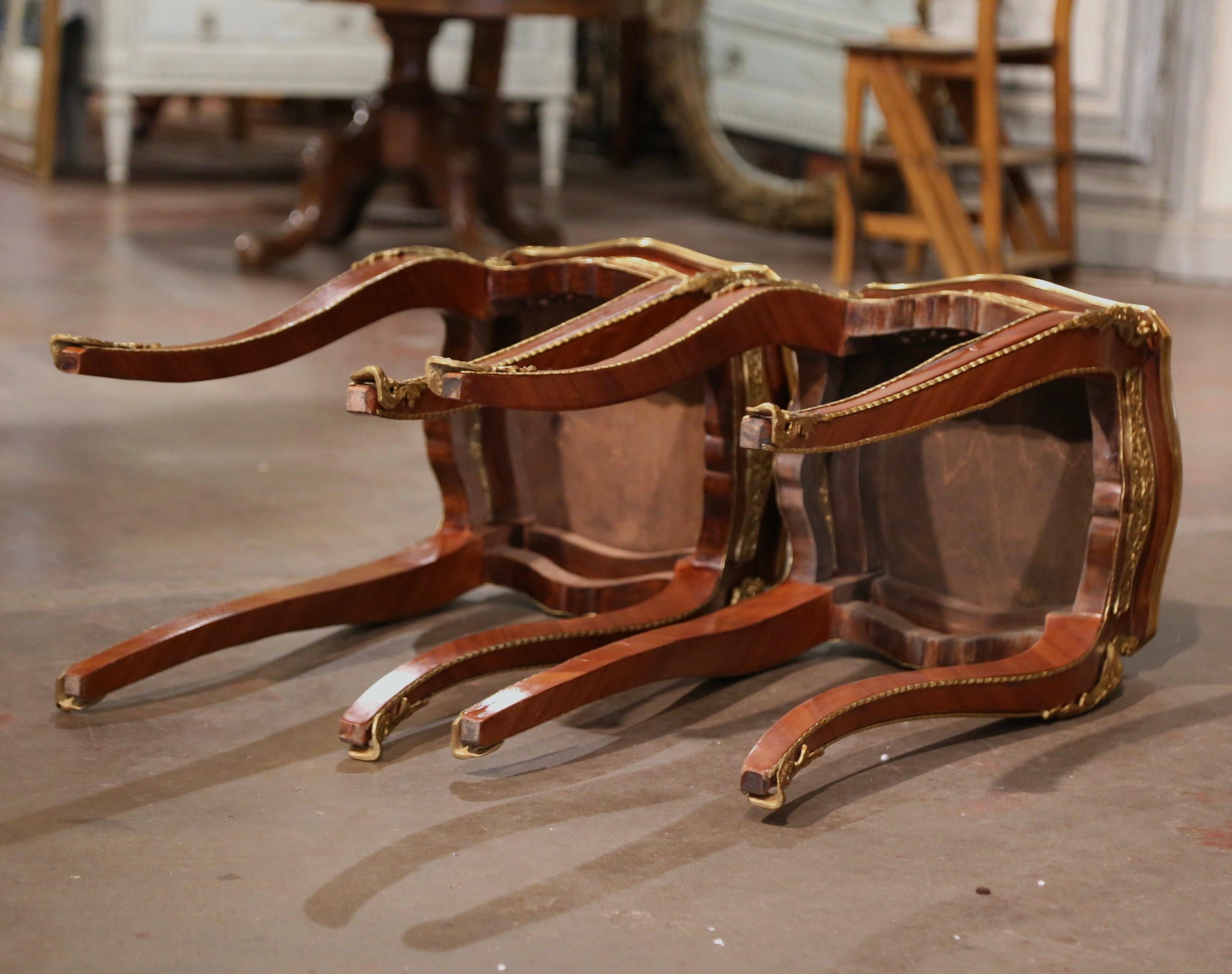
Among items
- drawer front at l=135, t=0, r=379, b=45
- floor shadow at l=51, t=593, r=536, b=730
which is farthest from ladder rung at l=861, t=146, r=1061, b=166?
floor shadow at l=51, t=593, r=536, b=730

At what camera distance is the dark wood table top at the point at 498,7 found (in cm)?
381

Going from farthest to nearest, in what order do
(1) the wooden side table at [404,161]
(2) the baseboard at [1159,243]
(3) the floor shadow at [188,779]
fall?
(2) the baseboard at [1159,243], (1) the wooden side table at [404,161], (3) the floor shadow at [188,779]

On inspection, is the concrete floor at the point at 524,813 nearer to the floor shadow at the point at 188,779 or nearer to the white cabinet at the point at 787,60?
the floor shadow at the point at 188,779

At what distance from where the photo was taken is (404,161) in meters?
4.30

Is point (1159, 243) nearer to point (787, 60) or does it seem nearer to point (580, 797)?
point (787, 60)

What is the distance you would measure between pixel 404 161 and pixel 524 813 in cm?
325

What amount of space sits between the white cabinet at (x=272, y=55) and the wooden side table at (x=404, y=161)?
1.36 meters

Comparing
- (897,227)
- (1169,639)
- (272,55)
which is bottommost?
(1169,639)

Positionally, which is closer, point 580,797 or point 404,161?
point 580,797

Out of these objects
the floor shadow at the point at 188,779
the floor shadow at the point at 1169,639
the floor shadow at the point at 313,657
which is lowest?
the floor shadow at the point at 1169,639

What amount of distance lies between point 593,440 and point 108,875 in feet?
2.44

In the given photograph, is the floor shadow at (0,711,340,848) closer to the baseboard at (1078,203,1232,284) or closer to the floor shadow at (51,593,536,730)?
the floor shadow at (51,593,536,730)

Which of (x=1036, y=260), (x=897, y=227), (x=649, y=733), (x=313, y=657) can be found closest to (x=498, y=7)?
(x=897, y=227)

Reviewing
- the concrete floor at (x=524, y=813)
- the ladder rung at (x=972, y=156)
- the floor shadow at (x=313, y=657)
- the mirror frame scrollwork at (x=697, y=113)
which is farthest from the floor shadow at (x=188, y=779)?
the mirror frame scrollwork at (x=697, y=113)
